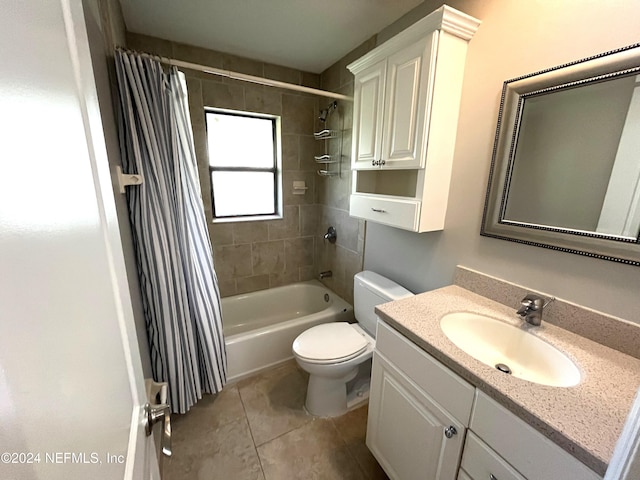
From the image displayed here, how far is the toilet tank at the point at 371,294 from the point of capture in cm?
156

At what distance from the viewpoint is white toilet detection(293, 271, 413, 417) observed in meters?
1.47

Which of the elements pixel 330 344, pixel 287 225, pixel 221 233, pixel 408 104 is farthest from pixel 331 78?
pixel 330 344

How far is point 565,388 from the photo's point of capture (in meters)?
0.73

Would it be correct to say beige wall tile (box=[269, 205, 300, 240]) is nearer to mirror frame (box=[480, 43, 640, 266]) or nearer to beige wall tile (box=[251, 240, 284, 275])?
beige wall tile (box=[251, 240, 284, 275])

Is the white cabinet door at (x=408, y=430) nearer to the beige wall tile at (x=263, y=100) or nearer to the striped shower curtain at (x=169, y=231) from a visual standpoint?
the striped shower curtain at (x=169, y=231)

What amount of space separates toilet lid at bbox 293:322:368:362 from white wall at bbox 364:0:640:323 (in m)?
0.52

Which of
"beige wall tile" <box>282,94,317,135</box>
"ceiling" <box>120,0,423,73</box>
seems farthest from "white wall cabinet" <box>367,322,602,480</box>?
"beige wall tile" <box>282,94,317,135</box>

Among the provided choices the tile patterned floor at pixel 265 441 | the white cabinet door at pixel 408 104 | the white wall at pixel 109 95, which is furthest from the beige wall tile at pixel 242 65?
the tile patterned floor at pixel 265 441

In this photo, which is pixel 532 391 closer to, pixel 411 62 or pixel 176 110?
pixel 411 62

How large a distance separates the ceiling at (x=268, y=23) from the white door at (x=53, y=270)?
1.35 metres

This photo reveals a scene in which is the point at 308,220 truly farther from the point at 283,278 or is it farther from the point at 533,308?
the point at 533,308

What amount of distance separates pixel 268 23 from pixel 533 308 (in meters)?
2.07

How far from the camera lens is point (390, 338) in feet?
3.57

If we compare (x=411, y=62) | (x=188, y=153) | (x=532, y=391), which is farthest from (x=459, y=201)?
(x=188, y=153)
